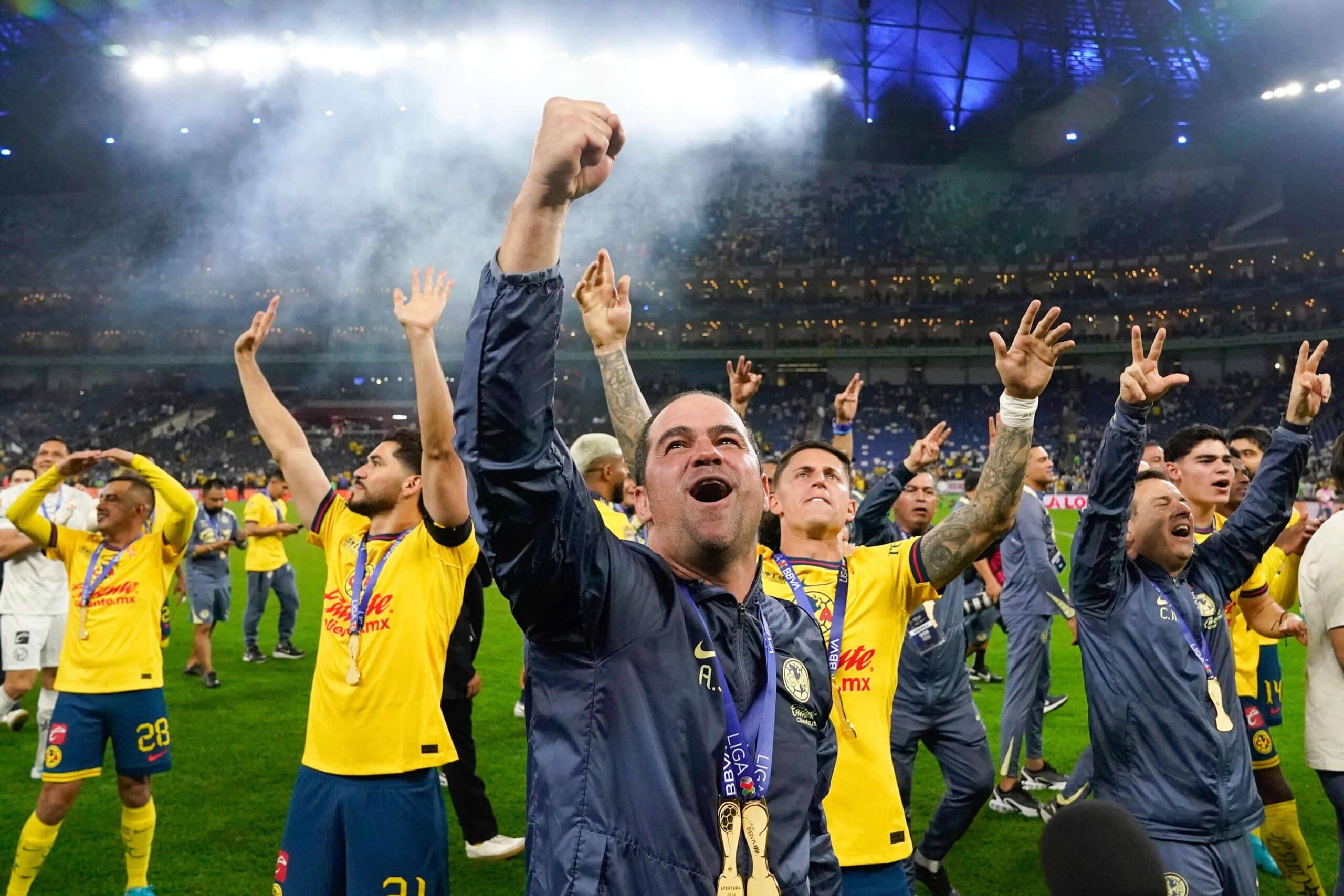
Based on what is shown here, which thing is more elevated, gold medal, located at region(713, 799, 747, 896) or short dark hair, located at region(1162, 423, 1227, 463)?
short dark hair, located at region(1162, 423, 1227, 463)

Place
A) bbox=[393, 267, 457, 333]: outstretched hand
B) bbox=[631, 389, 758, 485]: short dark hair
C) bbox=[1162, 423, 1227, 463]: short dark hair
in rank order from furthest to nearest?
1. bbox=[1162, 423, 1227, 463]: short dark hair
2. bbox=[393, 267, 457, 333]: outstretched hand
3. bbox=[631, 389, 758, 485]: short dark hair

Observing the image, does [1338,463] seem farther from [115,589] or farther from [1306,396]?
[115,589]

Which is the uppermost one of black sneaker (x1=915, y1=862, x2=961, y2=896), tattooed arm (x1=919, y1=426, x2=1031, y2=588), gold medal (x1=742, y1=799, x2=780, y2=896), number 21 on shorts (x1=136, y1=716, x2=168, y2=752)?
tattooed arm (x1=919, y1=426, x2=1031, y2=588)

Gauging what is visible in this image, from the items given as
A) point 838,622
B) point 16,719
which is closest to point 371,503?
point 838,622

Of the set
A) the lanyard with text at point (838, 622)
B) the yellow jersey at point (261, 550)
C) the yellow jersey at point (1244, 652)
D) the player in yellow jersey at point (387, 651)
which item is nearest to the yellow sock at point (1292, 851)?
the yellow jersey at point (1244, 652)

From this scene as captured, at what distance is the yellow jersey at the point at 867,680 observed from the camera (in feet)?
11.7

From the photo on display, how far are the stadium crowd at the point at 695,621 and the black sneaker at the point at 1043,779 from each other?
0.10 feet

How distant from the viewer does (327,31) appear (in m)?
31.7

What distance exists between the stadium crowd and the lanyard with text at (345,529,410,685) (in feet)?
0.06

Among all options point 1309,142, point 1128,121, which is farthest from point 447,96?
point 1309,142

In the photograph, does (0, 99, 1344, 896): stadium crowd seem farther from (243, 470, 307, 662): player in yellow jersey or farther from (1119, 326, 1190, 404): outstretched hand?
(243, 470, 307, 662): player in yellow jersey

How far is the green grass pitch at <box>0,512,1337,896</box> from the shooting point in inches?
223

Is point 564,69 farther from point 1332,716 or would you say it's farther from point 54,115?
point 1332,716

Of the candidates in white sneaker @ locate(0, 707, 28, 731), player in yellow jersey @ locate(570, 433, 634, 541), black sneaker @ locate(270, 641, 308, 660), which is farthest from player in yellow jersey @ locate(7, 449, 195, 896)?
black sneaker @ locate(270, 641, 308, 660)
